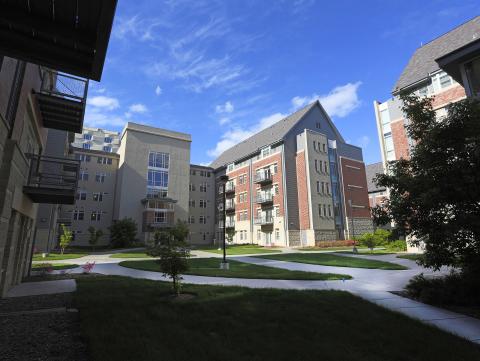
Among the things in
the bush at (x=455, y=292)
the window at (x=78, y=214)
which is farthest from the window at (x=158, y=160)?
the bush at (x=455, y=292)

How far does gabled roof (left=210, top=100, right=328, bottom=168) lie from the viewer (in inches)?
1902

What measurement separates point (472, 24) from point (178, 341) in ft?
109

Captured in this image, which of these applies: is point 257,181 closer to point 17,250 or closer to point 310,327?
point 17,250

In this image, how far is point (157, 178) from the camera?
164ft

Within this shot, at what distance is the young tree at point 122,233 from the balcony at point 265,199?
20118 millimetres

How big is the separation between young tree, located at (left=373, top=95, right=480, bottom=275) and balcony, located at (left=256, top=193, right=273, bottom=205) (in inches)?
1510

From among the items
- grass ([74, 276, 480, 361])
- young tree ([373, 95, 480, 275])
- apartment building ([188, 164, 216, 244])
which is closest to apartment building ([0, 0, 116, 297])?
grass ([74, 276, 480, 361])

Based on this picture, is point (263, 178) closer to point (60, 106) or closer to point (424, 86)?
point (424, 86)

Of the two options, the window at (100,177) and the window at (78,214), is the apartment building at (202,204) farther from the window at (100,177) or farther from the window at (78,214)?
the window at (78,214)

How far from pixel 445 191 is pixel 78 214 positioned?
5104 cm

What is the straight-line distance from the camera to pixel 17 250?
36.1 ft

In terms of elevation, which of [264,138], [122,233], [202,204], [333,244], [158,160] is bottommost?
[333,244]

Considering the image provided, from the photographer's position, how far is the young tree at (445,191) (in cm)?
692

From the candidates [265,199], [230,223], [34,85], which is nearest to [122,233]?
[230,223]
